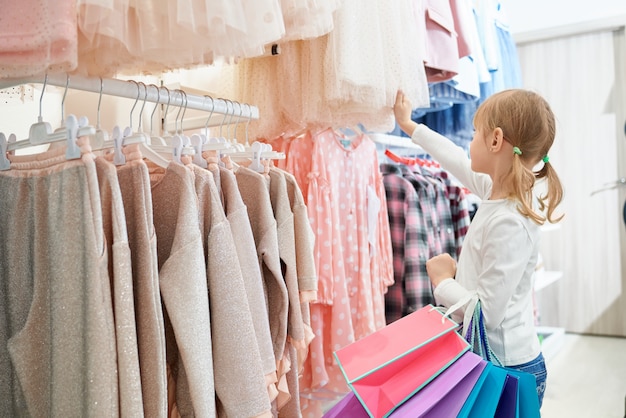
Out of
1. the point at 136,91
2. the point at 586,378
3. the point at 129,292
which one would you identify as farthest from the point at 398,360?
the point at 586,378

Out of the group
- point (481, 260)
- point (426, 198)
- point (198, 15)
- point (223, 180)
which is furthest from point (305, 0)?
point (426, 198)

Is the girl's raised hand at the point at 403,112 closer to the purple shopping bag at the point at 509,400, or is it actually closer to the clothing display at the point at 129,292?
the clothing display at the point at 129,292

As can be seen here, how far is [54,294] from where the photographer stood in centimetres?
102

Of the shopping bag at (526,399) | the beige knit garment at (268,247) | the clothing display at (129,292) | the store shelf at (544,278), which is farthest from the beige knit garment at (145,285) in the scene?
the store shelf at (544,278)

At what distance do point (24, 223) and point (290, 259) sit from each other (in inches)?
25.5

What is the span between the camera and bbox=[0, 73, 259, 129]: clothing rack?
112cm

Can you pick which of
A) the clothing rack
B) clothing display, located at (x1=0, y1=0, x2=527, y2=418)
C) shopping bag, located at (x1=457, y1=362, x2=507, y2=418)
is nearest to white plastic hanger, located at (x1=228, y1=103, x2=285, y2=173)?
clothing display, located at (x1=0, y1=0, x2=527, y2=418)

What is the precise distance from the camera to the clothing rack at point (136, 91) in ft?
3.68

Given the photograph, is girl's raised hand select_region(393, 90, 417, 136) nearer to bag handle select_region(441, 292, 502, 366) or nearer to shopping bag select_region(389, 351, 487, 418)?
bag handle select_region(441, 292, 502, 366)

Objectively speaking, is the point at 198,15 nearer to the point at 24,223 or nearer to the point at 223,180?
the point at 223,180

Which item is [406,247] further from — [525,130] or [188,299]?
[188,299]

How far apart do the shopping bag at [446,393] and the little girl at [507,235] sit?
10.8 inches

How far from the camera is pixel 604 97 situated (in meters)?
4.96

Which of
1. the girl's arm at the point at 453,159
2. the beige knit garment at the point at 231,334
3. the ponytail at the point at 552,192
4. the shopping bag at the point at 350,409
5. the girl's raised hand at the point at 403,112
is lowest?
the shopping bag at the point at 350,409
